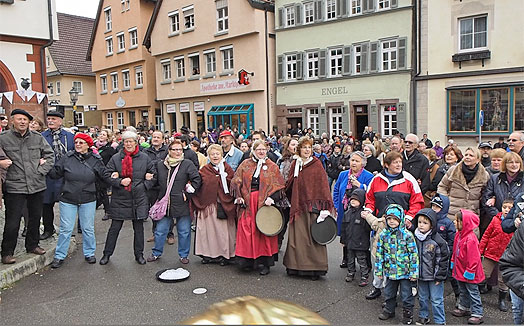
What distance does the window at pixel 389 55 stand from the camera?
77.6 ft

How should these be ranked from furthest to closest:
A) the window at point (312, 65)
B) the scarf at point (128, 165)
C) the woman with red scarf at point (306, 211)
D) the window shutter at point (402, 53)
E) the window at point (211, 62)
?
the window at point (211, 62), the window at point (312, 65), the window shutter at point (402, 53), the scarf at point (128, 165), the woman with red scarf at point (306, 211)

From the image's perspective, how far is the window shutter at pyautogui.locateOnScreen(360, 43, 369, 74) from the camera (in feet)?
80.2

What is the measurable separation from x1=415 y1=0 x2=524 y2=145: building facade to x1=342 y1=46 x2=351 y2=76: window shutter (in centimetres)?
380

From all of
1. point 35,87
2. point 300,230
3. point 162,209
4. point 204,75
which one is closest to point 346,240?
point 300,230

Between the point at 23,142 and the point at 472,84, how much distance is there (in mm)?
20046

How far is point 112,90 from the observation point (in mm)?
39969

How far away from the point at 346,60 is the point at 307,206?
798 inches

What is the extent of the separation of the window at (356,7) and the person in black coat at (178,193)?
20.1 metres

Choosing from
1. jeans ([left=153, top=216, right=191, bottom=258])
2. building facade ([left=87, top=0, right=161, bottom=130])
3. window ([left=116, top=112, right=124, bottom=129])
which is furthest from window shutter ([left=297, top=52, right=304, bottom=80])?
jeans ([left=153, top=216, right=191, bottom=258])

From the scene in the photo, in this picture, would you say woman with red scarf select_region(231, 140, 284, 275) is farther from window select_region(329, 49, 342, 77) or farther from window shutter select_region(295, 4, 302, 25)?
window shutter select_region(295, 4, 302, 25)

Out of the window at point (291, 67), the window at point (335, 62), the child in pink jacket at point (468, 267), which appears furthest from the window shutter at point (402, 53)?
the child in pink jacket at point (468, 267)

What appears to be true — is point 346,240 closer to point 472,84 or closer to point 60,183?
point 60,183

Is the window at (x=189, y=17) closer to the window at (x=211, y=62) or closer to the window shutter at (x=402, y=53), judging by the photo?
the window at (x=211, y=62)

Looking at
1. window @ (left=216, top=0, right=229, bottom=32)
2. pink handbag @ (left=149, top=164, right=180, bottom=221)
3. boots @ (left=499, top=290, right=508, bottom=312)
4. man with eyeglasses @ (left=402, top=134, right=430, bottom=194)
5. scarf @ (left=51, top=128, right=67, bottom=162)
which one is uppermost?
window @ (left=216, top=0, right=229, bottom=32)
